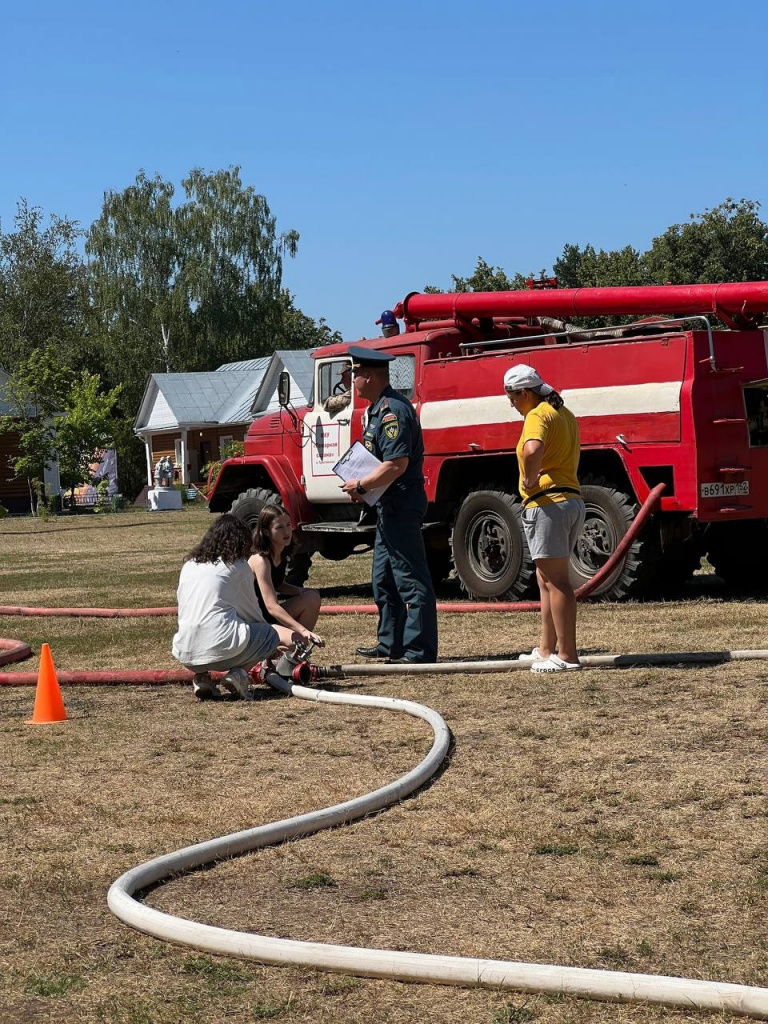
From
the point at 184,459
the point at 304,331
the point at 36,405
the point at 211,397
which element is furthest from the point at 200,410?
the point at 304,331

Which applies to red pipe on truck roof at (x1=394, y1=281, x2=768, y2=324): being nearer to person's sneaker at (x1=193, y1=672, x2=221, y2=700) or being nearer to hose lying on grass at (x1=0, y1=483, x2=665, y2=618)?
hose lying on grass at (x1=0, y1=483, x2=665, y2=618)

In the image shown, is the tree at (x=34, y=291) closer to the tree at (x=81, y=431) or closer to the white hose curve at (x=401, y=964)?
the tree at (x=81, y=431)

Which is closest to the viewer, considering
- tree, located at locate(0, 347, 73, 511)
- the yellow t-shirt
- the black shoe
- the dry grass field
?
the dry grass field

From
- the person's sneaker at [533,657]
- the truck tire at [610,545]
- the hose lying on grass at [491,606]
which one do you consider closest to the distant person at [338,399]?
the hose lying on grass at [491,606]

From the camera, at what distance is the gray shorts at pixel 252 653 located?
8234 millimetres

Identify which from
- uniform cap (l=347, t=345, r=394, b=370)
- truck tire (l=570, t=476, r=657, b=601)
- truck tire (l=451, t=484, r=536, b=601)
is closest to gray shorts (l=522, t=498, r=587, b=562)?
uniform cap (l=347, t=345, r=394, b=370)

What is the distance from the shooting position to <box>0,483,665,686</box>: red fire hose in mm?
9016

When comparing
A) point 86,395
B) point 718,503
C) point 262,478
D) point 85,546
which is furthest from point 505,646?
point 86,395

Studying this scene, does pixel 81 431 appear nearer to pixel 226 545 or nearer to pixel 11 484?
pixel 11 484

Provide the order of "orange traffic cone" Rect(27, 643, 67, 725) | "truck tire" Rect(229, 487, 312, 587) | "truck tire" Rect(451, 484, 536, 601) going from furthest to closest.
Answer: "truck tire" Rect(229, 487, 312, 587), "truck tire" Rect(451, 484, 536, 601), "orange traffic cone" Rect(27, 643, 67, 725)

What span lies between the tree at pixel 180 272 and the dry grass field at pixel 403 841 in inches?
2476

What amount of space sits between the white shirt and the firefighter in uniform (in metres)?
1.07

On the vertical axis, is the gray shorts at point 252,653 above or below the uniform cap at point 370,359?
below

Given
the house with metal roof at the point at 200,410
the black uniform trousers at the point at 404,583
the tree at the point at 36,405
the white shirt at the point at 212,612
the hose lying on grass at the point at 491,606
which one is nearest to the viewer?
the white shirt at the point at 212,612
